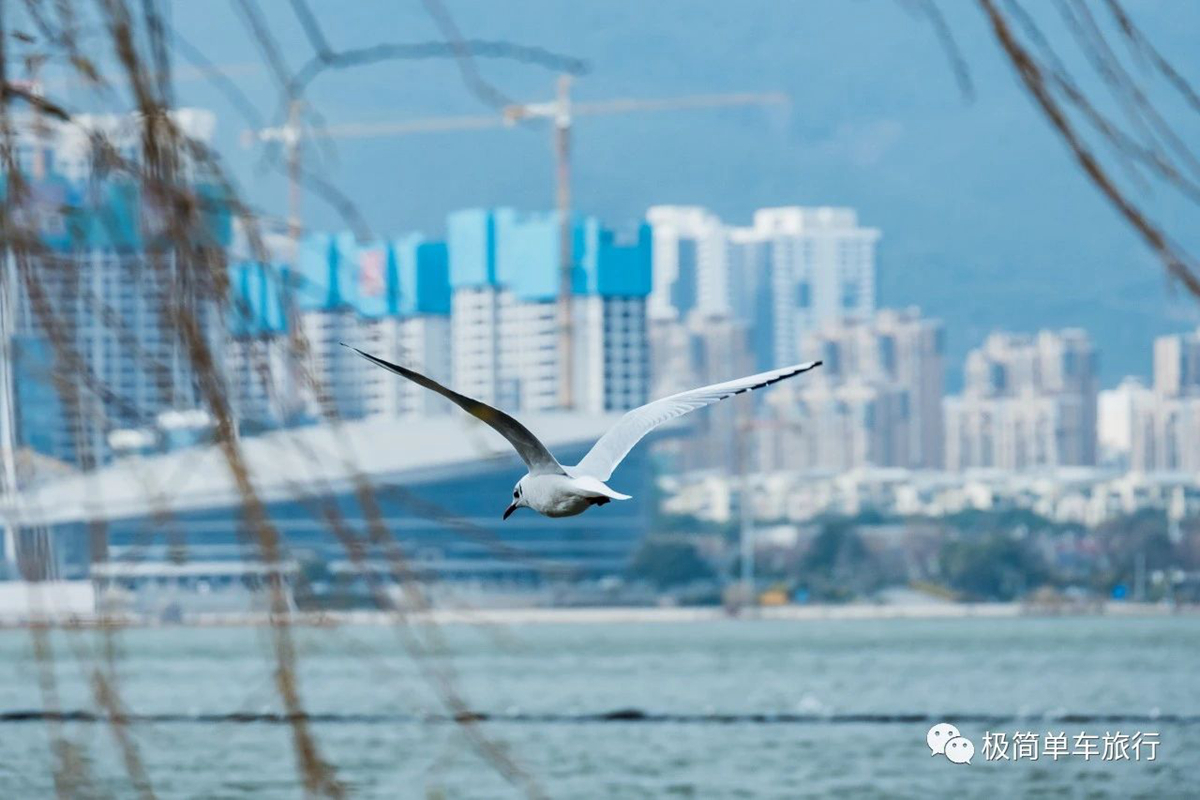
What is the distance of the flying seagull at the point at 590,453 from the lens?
4.05 feet

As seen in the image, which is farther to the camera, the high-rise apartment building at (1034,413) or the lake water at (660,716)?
the high-rise apartment building at (1034,413)

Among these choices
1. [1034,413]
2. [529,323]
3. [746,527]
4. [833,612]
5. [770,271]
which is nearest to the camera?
[833,612]

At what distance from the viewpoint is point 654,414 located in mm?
1562

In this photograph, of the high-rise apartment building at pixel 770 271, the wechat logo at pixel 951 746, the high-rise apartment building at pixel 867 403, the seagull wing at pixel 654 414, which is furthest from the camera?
the high-rise apartment building at pixel 770 271

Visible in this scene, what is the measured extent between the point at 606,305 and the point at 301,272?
64.3 metres

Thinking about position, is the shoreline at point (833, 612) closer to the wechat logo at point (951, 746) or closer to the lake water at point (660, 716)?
the lake water at point (660, 716)

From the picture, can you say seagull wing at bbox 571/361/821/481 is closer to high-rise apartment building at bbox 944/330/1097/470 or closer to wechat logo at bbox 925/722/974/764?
wechat logo at bbox 925/722/974/764

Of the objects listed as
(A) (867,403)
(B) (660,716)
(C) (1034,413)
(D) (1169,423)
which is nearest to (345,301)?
(B) (660,716)

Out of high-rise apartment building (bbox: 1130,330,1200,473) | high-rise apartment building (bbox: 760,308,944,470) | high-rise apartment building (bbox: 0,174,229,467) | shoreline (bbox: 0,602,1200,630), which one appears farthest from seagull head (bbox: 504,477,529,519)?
high-rise apartment building (bbox: 760,308,944,470)

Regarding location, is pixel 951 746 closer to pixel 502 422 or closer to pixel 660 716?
pixel 660 716

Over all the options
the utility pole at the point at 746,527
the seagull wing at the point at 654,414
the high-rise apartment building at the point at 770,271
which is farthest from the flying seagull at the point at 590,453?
the high-rise apartment building at the point at 770,271

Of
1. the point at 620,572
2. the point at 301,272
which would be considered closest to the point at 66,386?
the point at 301,272

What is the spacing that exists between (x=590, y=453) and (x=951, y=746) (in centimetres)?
1611

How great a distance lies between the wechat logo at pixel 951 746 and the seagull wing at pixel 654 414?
1542 centimetres
